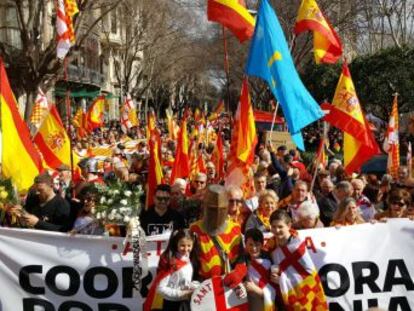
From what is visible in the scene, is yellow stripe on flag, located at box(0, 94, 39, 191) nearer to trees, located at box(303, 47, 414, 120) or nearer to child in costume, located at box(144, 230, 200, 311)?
child in costume, located at box(144, 230, 200, 311)

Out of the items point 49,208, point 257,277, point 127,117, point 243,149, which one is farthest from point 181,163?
point 127,117

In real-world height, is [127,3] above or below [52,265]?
above

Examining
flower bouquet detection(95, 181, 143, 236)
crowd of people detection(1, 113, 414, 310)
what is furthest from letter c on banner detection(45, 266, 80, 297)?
flower bouquet detection(95, 181, 143, 236)

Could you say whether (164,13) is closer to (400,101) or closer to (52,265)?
(400,101)

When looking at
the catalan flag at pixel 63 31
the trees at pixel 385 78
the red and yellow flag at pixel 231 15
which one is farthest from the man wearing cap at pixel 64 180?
the trees at pixel 385 78

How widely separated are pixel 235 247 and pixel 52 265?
176 centimetres

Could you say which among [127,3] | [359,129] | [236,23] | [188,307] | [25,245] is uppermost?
[127,3]

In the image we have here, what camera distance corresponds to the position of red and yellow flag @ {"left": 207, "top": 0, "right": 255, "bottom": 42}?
8312 millimetres

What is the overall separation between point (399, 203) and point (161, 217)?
2.16 meters

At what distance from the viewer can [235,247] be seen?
4.85 m

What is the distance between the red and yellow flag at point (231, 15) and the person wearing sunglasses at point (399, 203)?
3242mm

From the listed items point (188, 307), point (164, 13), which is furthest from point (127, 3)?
point (188, 307)

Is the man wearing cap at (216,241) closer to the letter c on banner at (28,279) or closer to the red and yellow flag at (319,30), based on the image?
the letter c on banner at (28,279)

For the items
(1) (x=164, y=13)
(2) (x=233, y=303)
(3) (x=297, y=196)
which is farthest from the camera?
(1) (x=164, y=13)
